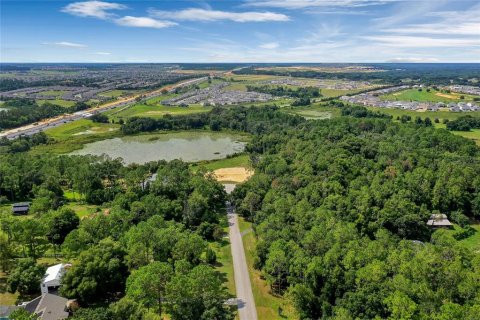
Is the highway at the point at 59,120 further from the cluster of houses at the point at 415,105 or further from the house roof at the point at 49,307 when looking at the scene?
the cluster of houses at the point at 415,105

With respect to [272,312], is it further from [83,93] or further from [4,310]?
[83,93]

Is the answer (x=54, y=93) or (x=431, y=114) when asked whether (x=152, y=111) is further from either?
(x=431, y=114)

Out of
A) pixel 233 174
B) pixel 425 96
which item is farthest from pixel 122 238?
pixel 425 96

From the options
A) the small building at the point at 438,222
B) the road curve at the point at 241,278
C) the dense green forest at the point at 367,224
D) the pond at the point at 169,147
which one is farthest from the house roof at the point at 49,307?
the pond at the point at 169,147

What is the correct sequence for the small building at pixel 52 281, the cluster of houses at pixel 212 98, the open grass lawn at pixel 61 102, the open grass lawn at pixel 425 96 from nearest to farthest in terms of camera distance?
the small building at pixel 52 281, the open grass lawn at pixel 61 102, the open grass lawn at pixel 425 96, the cluster of houses at pixel 212 98

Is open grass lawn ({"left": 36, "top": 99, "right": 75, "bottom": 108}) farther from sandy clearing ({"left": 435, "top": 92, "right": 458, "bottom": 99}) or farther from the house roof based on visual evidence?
sandy clearing ({"left": 435, "top": 92, "right": 458, "bottom": 99})

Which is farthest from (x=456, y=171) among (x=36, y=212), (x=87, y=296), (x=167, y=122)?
(x=167, y=122)

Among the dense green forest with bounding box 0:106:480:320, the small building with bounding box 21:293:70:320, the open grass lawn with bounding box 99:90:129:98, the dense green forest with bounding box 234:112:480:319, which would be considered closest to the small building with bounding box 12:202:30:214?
the dense green forest with bounding box 0:106:480:320
